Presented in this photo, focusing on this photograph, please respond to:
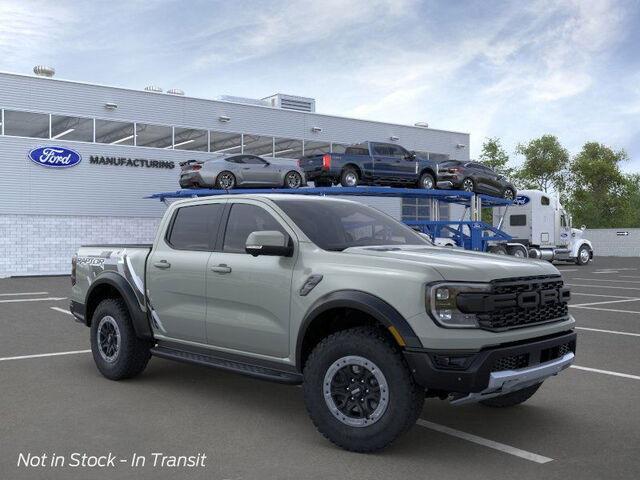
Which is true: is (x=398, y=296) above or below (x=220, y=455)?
above

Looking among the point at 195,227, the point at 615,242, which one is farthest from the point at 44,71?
the point at 615,242

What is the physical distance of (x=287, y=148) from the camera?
34219mm

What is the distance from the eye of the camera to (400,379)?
4.47 m

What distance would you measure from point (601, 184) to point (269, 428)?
232ft

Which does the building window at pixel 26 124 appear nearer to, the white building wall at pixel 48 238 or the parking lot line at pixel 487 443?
the white building wall at pixel 48 238

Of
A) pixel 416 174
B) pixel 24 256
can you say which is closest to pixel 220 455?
pixel 416 174

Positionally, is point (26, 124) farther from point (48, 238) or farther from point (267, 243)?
point (267, 243)

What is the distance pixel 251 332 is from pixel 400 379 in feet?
4.79

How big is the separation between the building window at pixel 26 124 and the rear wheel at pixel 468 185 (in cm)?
1654

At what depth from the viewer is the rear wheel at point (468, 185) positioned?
2494 cm

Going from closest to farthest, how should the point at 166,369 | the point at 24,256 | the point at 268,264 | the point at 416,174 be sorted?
the point at 268,264 → the point at 166,369 → the point at 416,174 → the point at 24,256

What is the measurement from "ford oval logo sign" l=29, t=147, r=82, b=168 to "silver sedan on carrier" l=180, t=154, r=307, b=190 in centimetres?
600

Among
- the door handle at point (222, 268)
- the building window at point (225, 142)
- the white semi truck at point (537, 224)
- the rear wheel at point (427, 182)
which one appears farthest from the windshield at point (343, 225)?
the building window at point (225, 142)

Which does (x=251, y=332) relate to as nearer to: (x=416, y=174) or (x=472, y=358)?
(x=472, y=358)
